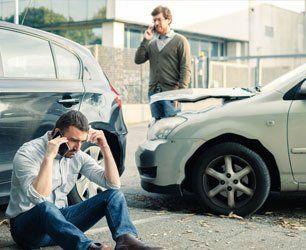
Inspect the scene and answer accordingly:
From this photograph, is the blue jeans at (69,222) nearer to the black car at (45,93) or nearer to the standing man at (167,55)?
the black car at (45,93)

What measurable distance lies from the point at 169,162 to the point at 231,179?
22.5 inches

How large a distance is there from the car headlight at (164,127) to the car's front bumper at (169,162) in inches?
3.2

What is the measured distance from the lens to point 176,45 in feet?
24.4

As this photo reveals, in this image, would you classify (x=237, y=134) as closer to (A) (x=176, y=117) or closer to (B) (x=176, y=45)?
(A) (x=176, y=117)

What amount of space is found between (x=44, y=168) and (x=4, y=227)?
142 cm

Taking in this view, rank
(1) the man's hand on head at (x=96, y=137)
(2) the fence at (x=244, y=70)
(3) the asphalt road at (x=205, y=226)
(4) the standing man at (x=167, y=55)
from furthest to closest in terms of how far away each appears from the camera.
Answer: (2) the fence at (x=244, y=70), (4) the standing man at (x=167, y=55), (3) the asphalt road at (x=205, y=226), (1) the man's hand on head at (x=96, y=137)

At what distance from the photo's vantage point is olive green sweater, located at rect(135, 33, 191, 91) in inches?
293

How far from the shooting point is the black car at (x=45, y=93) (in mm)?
5066

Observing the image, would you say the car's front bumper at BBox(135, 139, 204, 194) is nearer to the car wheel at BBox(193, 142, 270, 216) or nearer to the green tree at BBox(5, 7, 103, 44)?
the car wheel at BBox(193, 142, 270, 216)

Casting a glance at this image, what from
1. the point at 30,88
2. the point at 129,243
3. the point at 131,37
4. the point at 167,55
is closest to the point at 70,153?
the point at 129,243

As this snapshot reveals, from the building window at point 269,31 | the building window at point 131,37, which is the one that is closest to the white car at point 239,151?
the building window at point 131,37

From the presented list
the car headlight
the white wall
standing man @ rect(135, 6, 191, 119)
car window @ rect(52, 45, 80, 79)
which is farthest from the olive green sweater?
the white wall

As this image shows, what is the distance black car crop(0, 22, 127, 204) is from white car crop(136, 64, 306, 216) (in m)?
0.54

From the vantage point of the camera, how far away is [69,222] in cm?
424
